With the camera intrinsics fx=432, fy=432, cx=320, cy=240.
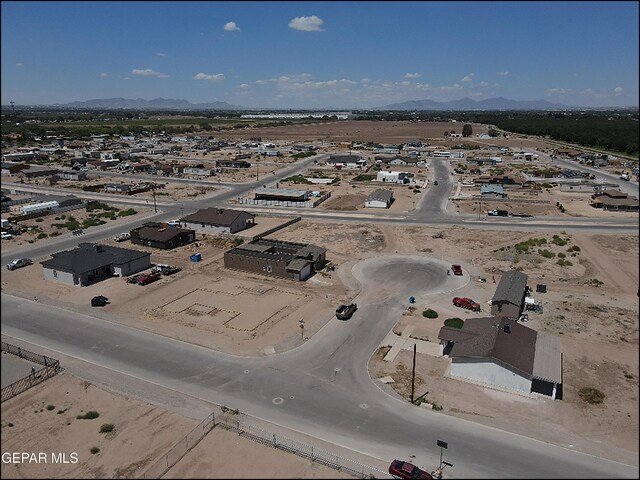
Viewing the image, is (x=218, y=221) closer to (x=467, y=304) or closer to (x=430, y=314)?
(x=430, y=314)

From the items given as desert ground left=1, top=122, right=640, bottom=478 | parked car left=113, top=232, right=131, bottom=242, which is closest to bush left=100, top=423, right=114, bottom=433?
desert ground left=1, top=122, right=640, bottom=478

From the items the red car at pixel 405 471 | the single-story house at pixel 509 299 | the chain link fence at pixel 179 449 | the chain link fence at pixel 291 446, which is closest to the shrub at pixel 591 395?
the single-story house at pixel 509 299

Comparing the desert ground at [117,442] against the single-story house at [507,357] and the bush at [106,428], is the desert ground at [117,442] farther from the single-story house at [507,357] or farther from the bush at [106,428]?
the single-story house at [507,357]

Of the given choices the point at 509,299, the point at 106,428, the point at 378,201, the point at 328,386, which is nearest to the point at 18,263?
the point at 106,428

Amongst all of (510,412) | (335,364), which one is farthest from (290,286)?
(510,412)

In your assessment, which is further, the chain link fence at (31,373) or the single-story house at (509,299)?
the single-story house at (509,299)

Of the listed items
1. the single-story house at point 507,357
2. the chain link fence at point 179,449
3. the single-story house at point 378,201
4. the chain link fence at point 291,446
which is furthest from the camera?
the single-story house at point 378,201

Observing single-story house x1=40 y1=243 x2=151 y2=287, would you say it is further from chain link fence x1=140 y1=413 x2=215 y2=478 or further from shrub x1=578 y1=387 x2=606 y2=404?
shrub x1=578 y1=387 x2=606 y2=404
